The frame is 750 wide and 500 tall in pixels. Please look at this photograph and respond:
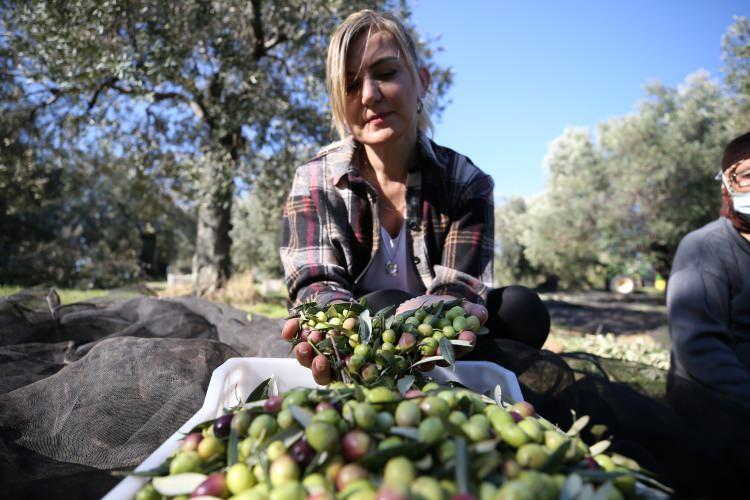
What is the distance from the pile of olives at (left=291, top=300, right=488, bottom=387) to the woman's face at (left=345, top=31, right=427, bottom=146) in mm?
958

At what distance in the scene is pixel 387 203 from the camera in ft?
7.63

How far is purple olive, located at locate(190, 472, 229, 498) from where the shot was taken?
70 centimetres

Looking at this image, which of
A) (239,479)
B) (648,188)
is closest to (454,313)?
(239,479)

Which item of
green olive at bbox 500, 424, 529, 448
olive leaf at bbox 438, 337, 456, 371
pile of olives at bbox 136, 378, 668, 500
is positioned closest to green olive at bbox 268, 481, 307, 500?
pile of olives at bbox 136, 378, 668, 500

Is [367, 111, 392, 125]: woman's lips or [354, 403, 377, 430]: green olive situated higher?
[367, 111, 392, 125]: woman's lips

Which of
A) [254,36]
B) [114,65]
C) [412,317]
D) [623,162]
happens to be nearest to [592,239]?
[623,162]

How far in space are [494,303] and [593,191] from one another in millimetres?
19767

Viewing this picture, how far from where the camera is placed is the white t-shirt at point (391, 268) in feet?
7.34

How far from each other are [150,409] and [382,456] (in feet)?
3.36

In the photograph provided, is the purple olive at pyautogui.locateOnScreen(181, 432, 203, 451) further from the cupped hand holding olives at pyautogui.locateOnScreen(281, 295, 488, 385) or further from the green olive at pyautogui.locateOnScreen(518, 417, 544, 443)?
the green olive at pyautogui.locateOnScreen(518, 417, 544, 443)

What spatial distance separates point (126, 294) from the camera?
13.8 ft

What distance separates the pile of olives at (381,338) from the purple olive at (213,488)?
1.48 ft

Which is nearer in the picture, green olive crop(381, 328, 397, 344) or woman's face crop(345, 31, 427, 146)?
green olive crop(381, 328, 397, 344)

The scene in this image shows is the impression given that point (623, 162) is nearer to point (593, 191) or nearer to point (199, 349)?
point (593, 191)
